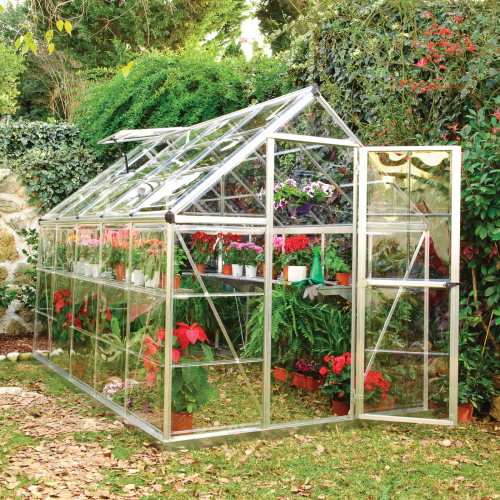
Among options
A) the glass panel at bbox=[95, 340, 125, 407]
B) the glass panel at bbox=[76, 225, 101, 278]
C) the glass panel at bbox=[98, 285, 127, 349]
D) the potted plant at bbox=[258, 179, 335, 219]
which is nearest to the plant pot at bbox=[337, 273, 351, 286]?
the potted plant at bbox=[258, 179, 335, 219]

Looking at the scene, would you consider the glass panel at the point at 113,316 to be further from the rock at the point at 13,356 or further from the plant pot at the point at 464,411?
the plant pot at the point at 464,411

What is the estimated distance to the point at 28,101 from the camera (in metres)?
18.3

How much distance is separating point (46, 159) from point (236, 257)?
5188 mm

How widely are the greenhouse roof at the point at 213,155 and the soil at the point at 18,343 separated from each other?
7.11ft

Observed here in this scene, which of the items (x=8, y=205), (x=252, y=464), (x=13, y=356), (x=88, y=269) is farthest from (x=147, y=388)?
(x=8, y=205)

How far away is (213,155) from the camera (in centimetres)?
505

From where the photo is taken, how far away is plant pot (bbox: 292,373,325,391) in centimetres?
592

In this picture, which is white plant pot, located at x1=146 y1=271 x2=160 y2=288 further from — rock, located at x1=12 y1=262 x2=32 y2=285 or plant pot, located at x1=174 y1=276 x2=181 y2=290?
rock, located at x1=12 y1=262 x2=32 y2=285

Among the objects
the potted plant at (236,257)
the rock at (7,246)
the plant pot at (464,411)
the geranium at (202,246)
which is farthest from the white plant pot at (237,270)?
the rock at (7,246)

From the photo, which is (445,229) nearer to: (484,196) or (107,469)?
(484,196)

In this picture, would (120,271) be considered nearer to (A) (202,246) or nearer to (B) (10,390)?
(A) (202,246)

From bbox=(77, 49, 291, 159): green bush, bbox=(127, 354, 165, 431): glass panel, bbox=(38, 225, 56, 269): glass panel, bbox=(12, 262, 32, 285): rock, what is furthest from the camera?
bbox=(12, 262, 32, 285): rock

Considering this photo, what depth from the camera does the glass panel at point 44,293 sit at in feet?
24.1

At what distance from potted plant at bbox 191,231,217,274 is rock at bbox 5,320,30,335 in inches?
211
